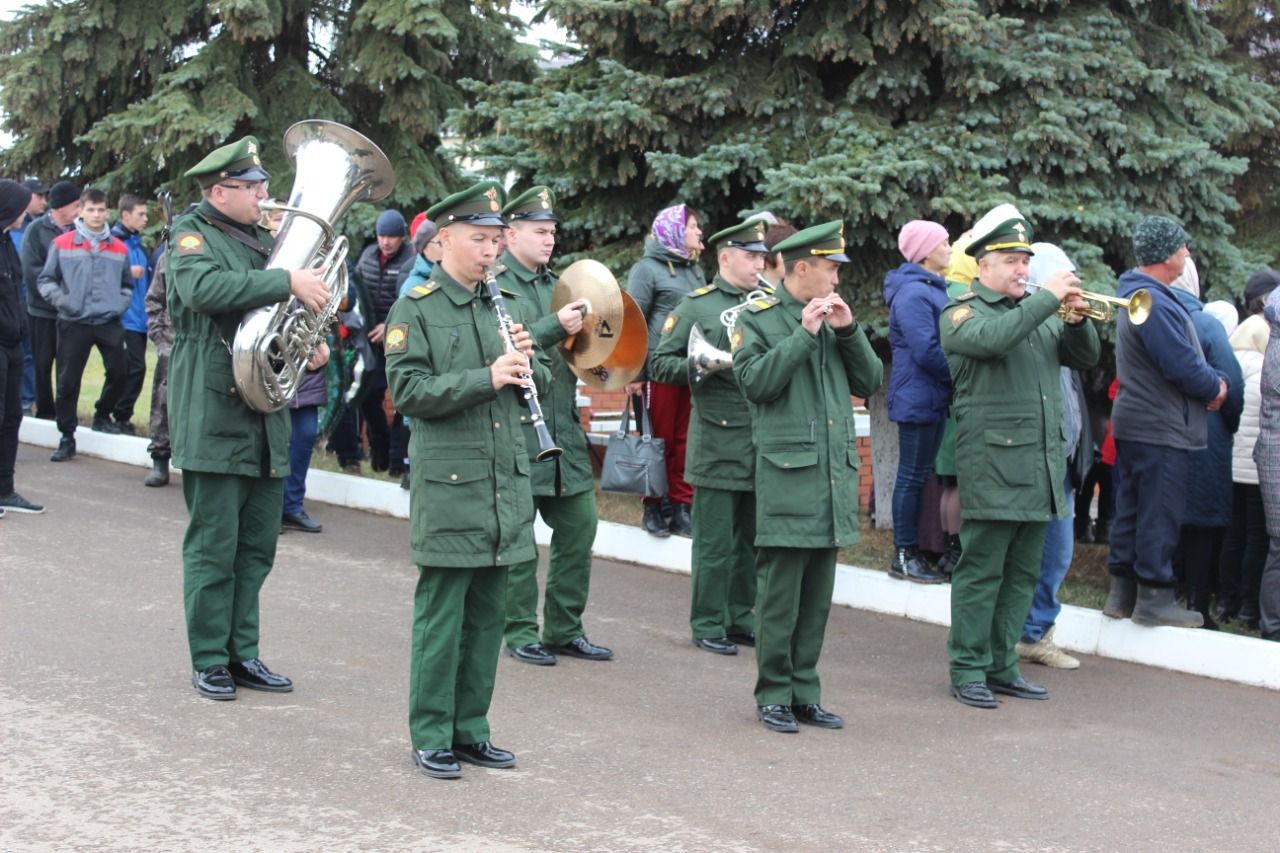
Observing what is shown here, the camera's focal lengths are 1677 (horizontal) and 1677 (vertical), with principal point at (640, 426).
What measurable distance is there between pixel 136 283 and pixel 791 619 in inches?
329

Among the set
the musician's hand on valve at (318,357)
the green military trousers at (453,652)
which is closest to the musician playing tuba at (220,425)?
the musician's hand on valve at (318,357)

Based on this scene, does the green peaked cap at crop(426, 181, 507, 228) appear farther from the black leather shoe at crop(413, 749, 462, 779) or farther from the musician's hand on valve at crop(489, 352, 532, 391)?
the black leather shoe at crop(413, 749, 462, 779)

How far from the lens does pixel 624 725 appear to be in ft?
21.5

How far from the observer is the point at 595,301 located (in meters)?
7.29

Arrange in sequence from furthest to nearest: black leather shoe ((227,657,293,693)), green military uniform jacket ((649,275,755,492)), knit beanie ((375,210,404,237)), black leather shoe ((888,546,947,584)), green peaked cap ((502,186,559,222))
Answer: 1. knit beanie ((375,210,404,237))
2. black leather shoe ((888,546,947,584))
3. green military uniform jacket ((649,275,755,492))
4. green peaked cap ((502,186,559,222))
5. black leather shoe ((227,657,293,693))

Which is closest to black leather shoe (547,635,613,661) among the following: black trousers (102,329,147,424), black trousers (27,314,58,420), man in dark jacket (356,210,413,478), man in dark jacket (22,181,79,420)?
man in dark jacket (356,210,413,478)

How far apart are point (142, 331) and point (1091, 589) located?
26.4 ft

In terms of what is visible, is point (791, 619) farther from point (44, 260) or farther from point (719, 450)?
point (44, 260)

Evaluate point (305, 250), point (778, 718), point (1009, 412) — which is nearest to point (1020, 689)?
point (1009, 412)

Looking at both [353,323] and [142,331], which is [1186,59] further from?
[142,331]

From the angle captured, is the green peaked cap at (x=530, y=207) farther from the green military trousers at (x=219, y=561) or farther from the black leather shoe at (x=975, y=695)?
the black leather shoe at (x=975, y=695)

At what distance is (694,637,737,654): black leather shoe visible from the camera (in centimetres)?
788

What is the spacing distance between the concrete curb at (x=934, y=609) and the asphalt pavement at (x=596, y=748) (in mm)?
113

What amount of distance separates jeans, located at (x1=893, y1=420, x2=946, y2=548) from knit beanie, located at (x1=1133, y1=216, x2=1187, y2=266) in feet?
5.03
